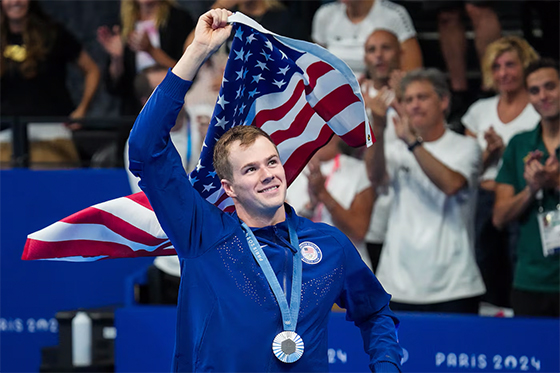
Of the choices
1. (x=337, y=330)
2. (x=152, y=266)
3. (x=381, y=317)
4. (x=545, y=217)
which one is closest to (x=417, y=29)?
(x=545, y=217)

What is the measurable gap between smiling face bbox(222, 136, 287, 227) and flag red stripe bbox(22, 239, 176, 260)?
2.52 feet

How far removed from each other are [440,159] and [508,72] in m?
0.77

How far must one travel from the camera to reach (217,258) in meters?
2.89

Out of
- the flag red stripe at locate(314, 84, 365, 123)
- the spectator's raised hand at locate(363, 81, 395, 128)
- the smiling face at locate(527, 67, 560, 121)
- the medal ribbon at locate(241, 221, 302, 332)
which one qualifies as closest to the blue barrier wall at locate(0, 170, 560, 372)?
the spectator's raised hand at locate(363, 81, 395, 128)

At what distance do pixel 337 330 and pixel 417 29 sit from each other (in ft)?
7.53

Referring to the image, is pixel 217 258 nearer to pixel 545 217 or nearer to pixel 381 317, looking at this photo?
pixel 381 317

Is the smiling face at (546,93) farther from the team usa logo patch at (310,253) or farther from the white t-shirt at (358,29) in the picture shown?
the team usa logo patch at (310,253)

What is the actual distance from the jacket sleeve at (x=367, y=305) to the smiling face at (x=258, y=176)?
1.42 feet

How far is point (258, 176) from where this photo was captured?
290 cm

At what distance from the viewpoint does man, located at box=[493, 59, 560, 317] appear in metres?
5.05


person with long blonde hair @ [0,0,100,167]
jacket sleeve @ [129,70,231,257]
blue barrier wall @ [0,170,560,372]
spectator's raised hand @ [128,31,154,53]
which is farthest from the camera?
person with long blonde hair @ [0,0,100,167]

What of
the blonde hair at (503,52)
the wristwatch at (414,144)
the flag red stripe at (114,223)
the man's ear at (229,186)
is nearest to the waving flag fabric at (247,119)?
the flag red stripe at (114,223)

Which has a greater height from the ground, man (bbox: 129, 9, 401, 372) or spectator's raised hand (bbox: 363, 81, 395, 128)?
spectator's raised hand (bbox: 363, 81, 395, 128)

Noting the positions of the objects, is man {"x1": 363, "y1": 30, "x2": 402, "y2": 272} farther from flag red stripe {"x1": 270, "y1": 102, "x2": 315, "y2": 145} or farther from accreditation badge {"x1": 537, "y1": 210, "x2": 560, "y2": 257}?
flag red stripe {"x1": 270, "y1": 102, "x2": 315, "y2": 145}
